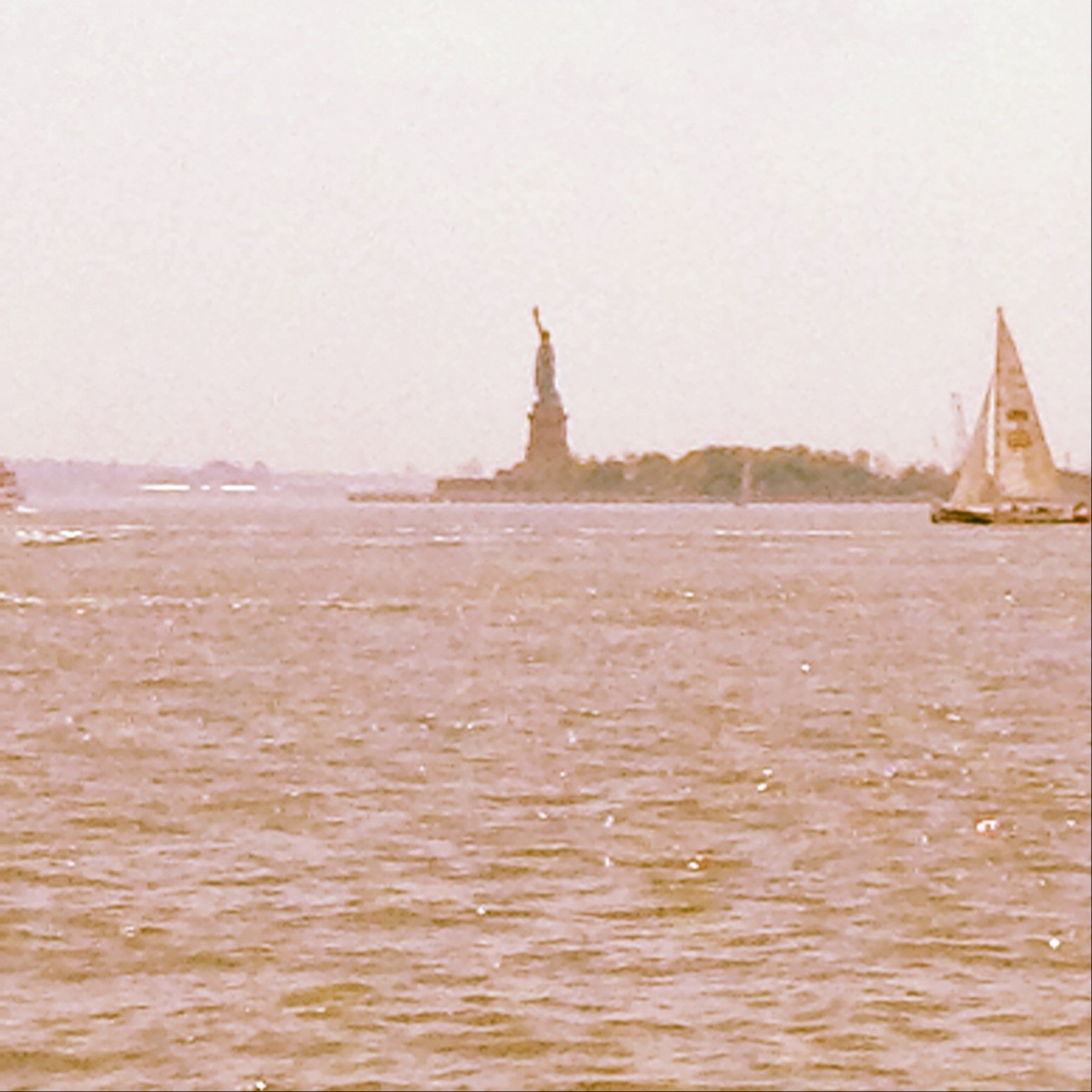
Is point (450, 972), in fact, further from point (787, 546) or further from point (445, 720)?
point (787, 546)

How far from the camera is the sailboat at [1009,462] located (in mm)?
130125

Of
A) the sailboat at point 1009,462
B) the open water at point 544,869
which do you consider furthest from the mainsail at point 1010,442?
the open water at point 544,869

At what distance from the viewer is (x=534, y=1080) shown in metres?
12.9

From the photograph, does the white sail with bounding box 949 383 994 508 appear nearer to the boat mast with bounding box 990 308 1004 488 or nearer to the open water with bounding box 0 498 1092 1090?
the boat mast with bounding box 990 308 1004 488

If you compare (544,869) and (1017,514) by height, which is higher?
(1017,514)

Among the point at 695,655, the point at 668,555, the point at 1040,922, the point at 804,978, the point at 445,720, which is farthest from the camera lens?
the point at 668,555

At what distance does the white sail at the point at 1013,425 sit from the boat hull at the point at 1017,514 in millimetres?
6038

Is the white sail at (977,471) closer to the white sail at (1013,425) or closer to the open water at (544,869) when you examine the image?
the white sail at (1013,425)

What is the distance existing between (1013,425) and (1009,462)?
3.12 m

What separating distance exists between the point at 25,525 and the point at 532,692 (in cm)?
14453

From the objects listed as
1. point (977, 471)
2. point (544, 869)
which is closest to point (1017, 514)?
point (977, 471)

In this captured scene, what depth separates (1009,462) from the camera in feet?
432

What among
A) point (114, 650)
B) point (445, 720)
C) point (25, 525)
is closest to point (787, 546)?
point (25, 525)

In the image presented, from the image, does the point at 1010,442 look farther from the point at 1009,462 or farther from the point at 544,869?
the point at 544,869
